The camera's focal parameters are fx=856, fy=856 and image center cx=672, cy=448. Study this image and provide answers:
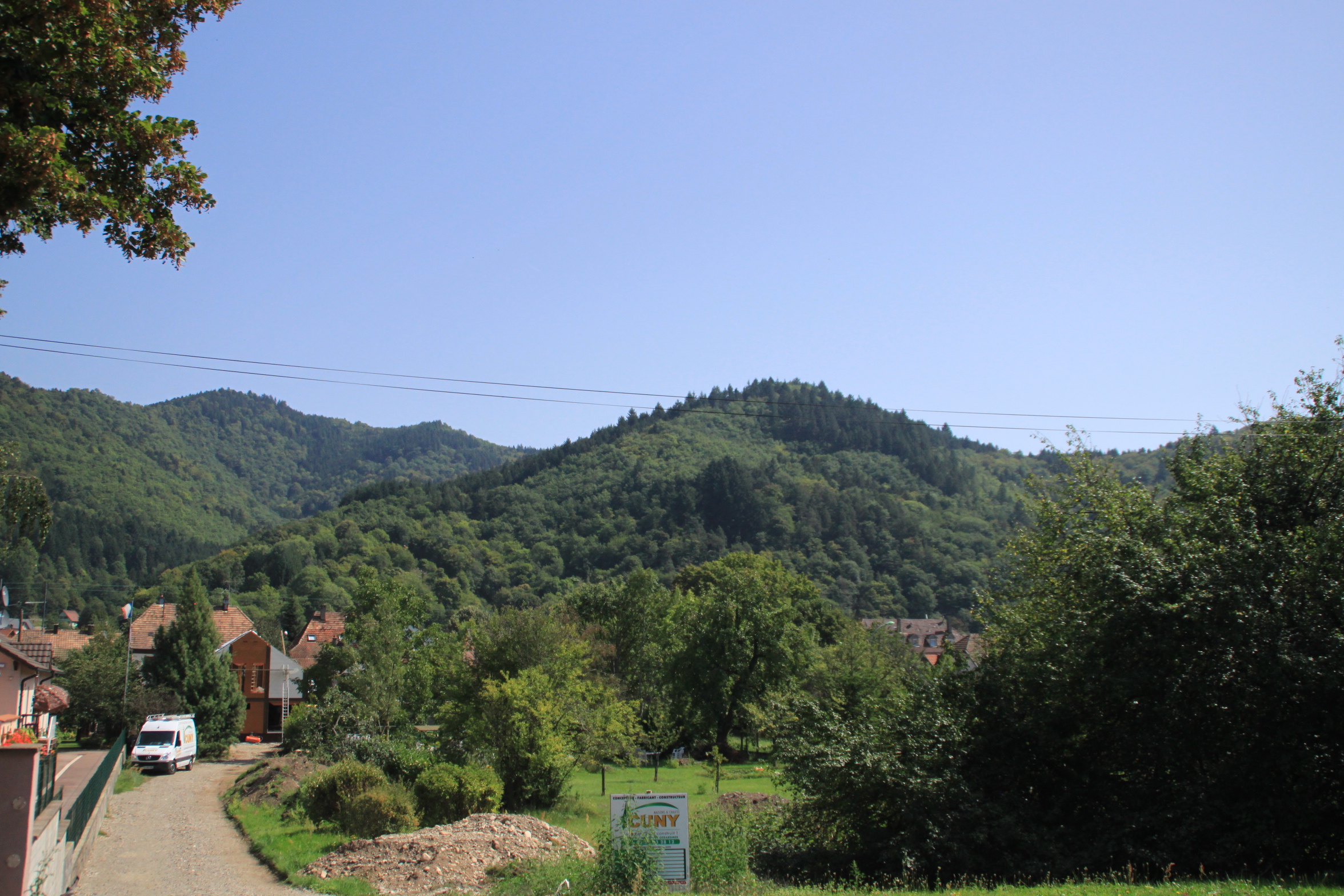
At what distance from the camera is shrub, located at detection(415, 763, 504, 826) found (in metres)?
22.2

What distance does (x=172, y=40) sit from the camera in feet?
26.8

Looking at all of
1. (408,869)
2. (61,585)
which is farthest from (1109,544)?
(61,585)

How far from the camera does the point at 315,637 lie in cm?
6594

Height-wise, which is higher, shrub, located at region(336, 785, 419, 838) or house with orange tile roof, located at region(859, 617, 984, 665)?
shrub, located at region(336, 785, 419, 838)

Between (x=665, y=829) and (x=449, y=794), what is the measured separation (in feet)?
40.1

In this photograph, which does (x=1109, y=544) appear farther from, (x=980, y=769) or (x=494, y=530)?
(x=494, y=530)

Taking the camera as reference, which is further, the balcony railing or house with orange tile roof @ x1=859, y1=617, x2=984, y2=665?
house with orange tile roof @ x1=859, y1=617, x2=984, y2=665

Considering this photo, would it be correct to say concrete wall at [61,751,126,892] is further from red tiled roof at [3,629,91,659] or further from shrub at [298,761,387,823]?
red tiled roof at [3,629,91,659]

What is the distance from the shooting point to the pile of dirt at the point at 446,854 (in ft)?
50.9

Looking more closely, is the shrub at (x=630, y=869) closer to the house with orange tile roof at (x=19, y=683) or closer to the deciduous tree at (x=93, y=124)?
the deciduous tree at (x=93, y=124)

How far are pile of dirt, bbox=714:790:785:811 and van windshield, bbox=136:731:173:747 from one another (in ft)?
73.5

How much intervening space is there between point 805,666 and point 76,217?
144 ft

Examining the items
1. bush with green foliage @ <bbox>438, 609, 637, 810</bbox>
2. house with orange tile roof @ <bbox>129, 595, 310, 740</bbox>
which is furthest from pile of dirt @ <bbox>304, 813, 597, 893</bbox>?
house with orange tile roof @ <bbox>129, 595, 310, 740</bbox>

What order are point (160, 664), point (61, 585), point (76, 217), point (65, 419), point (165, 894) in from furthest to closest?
point (65, 419) → point (61, 585) → point (160, 664) → point (165, 894) → point (76, 217)
